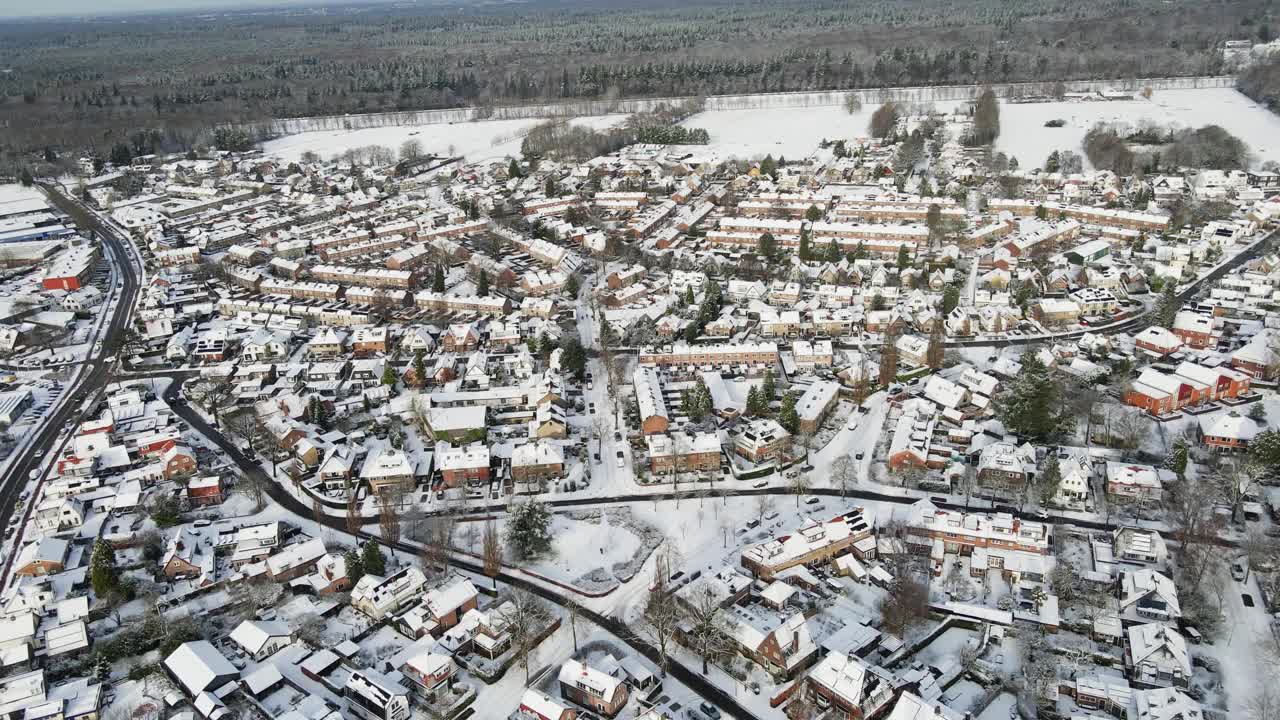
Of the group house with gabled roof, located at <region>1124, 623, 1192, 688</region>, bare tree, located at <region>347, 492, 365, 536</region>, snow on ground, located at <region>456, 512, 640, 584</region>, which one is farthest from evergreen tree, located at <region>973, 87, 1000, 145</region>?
bare tree, located at <region>347, 492, 365, 536</region>

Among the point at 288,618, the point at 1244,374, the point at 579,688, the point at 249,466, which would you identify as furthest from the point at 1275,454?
the point at 249,466

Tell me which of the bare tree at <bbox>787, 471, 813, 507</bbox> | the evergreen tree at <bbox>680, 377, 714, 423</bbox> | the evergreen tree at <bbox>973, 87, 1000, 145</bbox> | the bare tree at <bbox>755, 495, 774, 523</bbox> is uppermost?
the evergreen tree at <bbox>973, 87, 1000, 145</bbox>

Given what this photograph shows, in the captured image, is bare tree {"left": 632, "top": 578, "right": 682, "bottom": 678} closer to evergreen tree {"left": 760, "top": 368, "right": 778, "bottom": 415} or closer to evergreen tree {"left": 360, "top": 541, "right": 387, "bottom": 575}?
evergreen tree {"left": 360, "top": 541, "right": 387, "bottom": 575}

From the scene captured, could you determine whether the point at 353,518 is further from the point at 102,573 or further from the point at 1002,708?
the point at 1002,708

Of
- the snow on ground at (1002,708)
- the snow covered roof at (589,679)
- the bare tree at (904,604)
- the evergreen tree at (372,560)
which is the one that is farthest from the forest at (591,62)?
the snow on ground at (1002,708)

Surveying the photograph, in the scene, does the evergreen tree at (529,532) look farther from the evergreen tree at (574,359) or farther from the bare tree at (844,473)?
the evergreen tree at (574,359)

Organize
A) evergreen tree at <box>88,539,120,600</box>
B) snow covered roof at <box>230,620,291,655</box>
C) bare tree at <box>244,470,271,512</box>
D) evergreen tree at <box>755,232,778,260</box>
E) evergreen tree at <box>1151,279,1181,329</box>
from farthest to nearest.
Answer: evergreen tree at <box>755,232,778,260</box> → evergreen tree at <box>1151,279,1181,329</box> → bare tree at <box>244,470,271,512</box> → evergreen tree at <box>88,539,120,600</box> → snow covered roof at <box>230,620,291,655</box>
